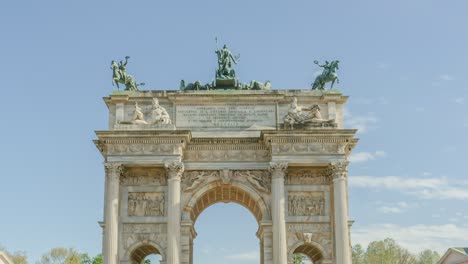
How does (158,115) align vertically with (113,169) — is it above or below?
above

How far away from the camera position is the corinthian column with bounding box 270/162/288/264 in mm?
27516

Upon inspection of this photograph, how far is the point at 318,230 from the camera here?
1131 inches

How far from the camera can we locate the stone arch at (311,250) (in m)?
28.4

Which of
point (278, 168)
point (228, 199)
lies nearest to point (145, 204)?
point (228, 199)

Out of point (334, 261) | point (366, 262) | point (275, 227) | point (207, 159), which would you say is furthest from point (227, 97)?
point (366, 262)

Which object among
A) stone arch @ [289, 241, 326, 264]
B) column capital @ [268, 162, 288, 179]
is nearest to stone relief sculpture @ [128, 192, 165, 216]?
column capital @ [268, 162, 288, 179]

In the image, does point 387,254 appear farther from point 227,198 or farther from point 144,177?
point 144,177

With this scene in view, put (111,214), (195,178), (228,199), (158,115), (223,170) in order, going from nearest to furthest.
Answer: (111,214)
(223,170)
(195,178)
(158,115)
(228,199)

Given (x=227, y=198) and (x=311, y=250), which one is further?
(x=227, y=198)

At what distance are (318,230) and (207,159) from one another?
235 inches

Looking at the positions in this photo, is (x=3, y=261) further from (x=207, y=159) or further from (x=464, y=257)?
(x=464, y=257)

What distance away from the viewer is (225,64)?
3184 cm

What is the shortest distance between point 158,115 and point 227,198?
576 centimetres

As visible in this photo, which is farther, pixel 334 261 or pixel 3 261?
pixel 3 261
